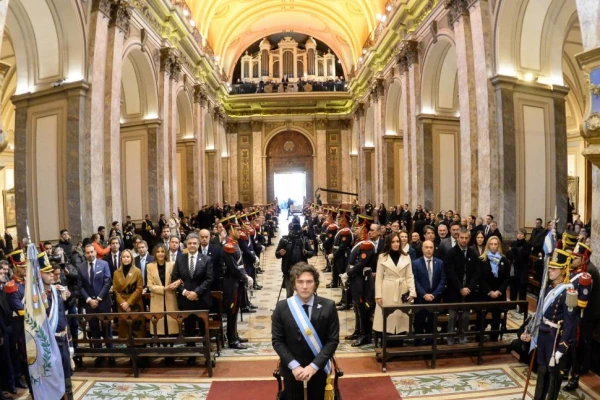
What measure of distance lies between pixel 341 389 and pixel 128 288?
3086 millimetres

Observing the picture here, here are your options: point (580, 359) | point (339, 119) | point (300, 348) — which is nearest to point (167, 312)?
point (300, 348)

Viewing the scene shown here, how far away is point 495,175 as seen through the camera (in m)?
11.4

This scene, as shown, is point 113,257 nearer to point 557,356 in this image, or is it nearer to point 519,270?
point 557,356

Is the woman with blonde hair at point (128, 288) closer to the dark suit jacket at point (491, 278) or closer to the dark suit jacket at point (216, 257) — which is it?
the dark suit jacket at point (216, 257)

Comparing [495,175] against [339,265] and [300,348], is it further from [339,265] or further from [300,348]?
[300,348]

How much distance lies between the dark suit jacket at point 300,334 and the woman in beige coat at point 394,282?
9.02ft

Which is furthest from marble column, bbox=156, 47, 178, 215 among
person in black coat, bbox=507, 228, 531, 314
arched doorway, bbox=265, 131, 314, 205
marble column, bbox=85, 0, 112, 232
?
arched doorway, bbox=265, 131, 314, 205

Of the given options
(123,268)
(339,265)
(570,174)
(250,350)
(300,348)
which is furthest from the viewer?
(570,174)

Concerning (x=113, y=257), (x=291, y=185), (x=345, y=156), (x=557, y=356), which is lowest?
(x=557, y=356)

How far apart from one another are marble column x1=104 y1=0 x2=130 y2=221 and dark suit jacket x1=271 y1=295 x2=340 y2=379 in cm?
973

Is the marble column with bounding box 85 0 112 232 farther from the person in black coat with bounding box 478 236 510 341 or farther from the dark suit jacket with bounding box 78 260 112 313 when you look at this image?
the person in black coat with bounding box 478 236 510 341

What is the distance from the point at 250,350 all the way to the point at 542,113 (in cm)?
899

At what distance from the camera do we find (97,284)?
21.9 ft

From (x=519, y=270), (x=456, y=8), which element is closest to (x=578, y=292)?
(x=519, y=270)
